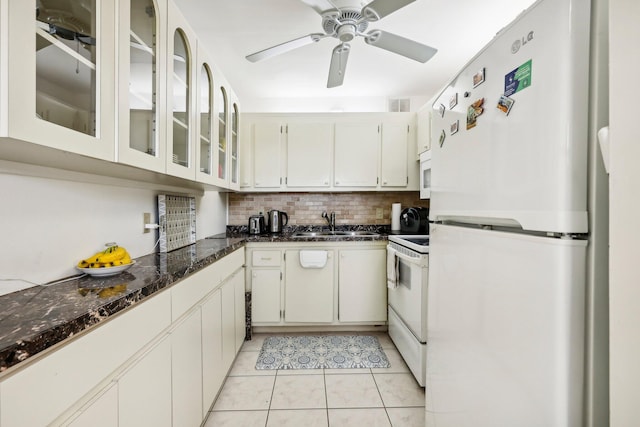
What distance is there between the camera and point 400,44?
5.38ft

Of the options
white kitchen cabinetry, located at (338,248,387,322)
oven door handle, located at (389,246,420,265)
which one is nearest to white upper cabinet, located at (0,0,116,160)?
oven door handle, located at (389,246,420,265)

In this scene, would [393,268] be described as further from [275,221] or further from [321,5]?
[321,5]

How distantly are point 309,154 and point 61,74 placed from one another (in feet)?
7.04

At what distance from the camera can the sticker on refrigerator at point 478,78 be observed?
0.88 metres

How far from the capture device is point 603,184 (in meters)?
0.59

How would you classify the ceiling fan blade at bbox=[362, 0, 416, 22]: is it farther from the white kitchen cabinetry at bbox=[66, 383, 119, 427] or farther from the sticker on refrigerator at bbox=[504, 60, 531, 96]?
the white kitchen cabinetry at bbox=[66, 383, 119, 427]

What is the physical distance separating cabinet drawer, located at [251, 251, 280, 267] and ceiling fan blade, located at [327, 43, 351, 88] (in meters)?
1.57

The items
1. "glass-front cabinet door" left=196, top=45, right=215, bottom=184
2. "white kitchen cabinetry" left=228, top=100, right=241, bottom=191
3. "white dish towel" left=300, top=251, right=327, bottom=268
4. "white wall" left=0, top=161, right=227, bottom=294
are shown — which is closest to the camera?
"white wall" left=0, top=161, right=227, bottom=294

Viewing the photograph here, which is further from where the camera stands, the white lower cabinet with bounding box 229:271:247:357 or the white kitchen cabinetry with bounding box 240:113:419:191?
the white kitchen cabinetry with bounding box 240:113:419:191

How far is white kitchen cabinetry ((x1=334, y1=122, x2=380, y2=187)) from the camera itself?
279cm

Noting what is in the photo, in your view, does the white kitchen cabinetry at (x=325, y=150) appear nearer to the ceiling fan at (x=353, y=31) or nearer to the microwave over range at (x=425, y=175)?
the microwave over range at (x=425, y=175)
